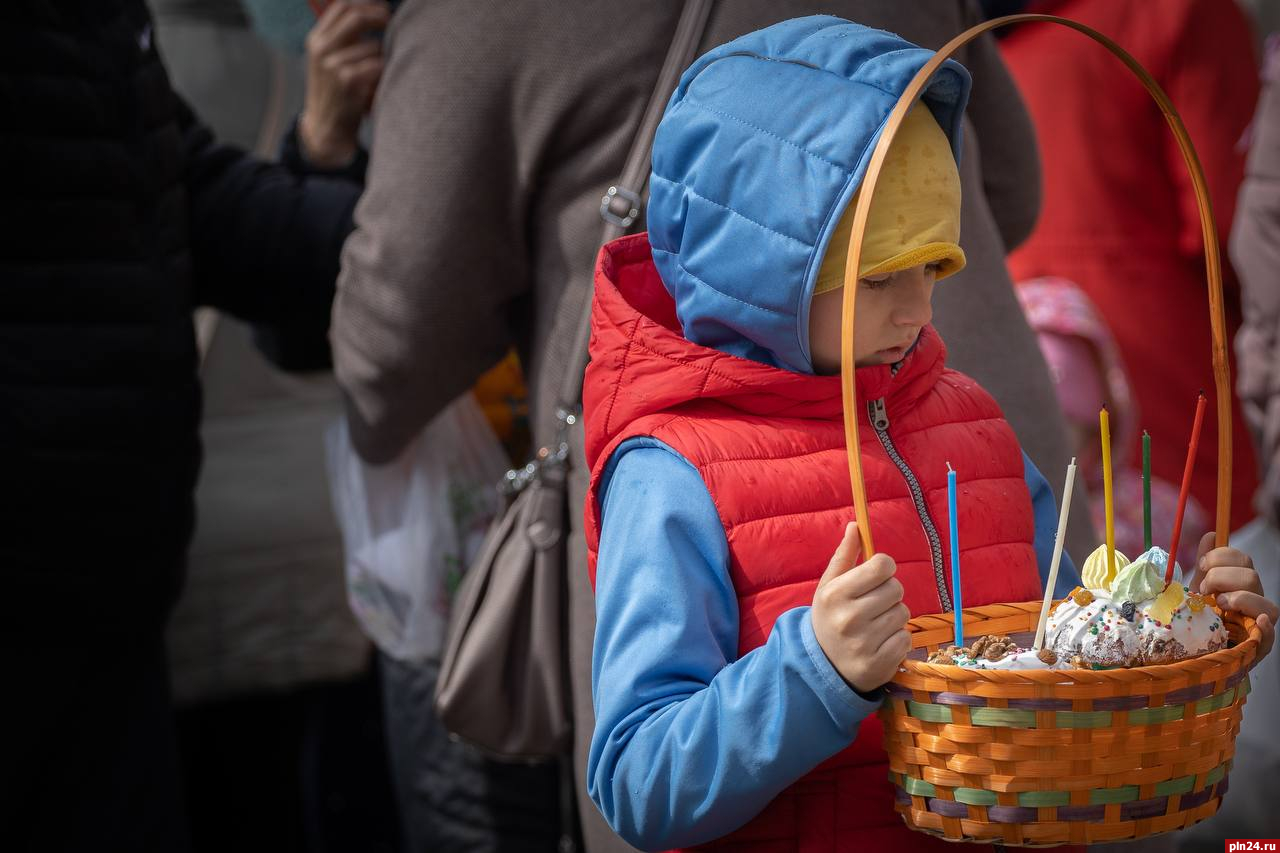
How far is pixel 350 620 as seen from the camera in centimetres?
319

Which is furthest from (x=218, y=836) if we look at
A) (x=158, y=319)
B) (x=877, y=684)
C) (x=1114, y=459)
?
(x=877, y=684)

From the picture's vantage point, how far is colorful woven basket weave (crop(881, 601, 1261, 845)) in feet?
3.70

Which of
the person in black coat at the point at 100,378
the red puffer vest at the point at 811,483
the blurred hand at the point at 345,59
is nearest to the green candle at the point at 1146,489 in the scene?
the red puffer vest at the point at 811,483

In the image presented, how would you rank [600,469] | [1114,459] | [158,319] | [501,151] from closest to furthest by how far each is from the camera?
[600,469] < [501,151] < [158,319] < [1114,459]

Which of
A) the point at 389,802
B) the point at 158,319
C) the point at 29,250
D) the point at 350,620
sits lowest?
the point at 389,802

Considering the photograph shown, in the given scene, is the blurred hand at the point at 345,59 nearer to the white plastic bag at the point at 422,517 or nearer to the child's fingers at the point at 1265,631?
the white plastic bag at the point at 422,517

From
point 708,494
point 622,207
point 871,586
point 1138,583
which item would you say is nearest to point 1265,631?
point 1138,583

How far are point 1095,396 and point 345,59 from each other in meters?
1.55

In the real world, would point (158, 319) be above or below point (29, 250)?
below

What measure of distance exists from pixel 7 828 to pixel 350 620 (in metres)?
1.09

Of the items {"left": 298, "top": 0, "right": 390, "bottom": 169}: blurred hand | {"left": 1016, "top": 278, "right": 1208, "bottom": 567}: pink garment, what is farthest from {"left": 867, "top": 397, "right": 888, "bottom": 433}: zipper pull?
{"left": 1016, "top": 278, "right": 1208, "bottom": 567}: pink garment

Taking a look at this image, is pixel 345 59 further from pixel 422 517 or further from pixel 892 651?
pixel 892 651

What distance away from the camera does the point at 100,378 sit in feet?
Answer: 6.67

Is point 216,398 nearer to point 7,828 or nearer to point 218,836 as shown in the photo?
point 218,836
